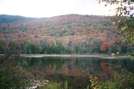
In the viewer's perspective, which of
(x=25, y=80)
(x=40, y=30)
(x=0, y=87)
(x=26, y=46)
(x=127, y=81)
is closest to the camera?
(x=0, y=87)

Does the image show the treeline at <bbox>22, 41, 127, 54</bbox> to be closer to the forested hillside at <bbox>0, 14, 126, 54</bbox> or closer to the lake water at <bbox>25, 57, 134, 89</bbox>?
the forested hillside at <bbox>0, 14, 126, 54</bbox>

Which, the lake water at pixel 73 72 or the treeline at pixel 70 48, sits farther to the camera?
the treeline at pixel 70 48

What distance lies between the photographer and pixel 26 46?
10006 centimetres

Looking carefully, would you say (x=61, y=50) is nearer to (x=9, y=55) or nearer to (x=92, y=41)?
(x=92, y=41)

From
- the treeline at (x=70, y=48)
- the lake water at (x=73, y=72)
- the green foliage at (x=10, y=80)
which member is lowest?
the treeline at (x=70, y=48)

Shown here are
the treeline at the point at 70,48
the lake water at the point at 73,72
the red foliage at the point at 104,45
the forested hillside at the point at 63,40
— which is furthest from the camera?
the red foliage at the point at 104,45

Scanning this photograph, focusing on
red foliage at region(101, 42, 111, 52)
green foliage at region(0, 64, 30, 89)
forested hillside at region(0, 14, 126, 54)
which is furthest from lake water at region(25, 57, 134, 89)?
red foliage at region(101, 42, 111, 52)

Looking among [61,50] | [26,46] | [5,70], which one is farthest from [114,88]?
[61,50]

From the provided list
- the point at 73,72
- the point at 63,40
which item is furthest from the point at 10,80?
the point at 63,40

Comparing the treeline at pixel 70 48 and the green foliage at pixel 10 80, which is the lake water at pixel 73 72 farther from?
the treeline at pixel 70 48

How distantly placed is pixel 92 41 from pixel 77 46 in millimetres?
14056

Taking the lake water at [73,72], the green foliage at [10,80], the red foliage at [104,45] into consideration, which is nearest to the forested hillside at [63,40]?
the red foliage at [104,45]

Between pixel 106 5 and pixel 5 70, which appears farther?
pixel 5 70

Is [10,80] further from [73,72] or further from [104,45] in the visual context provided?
[104,45]
